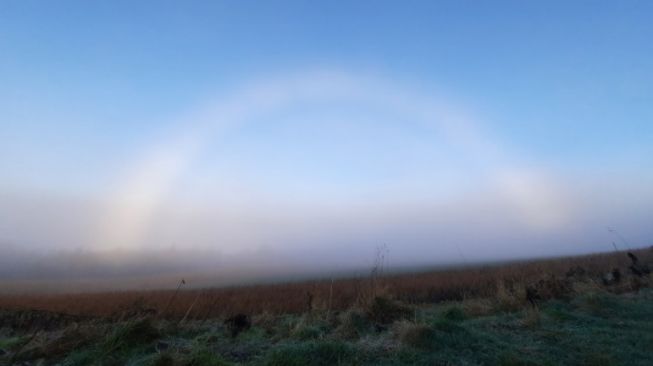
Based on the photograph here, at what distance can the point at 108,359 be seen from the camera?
6.16 meters

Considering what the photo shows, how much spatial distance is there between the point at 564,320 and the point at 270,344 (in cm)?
651

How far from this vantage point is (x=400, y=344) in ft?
20.8

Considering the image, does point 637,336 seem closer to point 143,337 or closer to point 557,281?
point 557,281

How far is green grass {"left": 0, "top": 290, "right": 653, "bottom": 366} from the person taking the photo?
578 cm

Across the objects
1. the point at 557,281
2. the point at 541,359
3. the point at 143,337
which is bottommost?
the point at 541,359

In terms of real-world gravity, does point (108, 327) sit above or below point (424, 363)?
above

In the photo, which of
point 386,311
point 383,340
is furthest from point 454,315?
point 383,340

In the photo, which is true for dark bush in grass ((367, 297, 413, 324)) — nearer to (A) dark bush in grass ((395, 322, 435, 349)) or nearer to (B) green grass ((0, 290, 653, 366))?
(B) green grass ((0, 290, 653, 366))

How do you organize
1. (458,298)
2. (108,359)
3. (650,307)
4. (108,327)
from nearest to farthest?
(108,359) → (108,327) → (650,307) → (458,298)

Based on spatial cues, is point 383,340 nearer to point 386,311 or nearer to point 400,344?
point 400,344

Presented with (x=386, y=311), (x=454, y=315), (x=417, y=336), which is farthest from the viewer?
(x=454, y=315)

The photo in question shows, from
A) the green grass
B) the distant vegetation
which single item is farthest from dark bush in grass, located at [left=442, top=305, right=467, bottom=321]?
the green grass

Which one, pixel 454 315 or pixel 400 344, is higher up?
pixel 454 315

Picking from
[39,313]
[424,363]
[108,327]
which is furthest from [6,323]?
[424,363]
